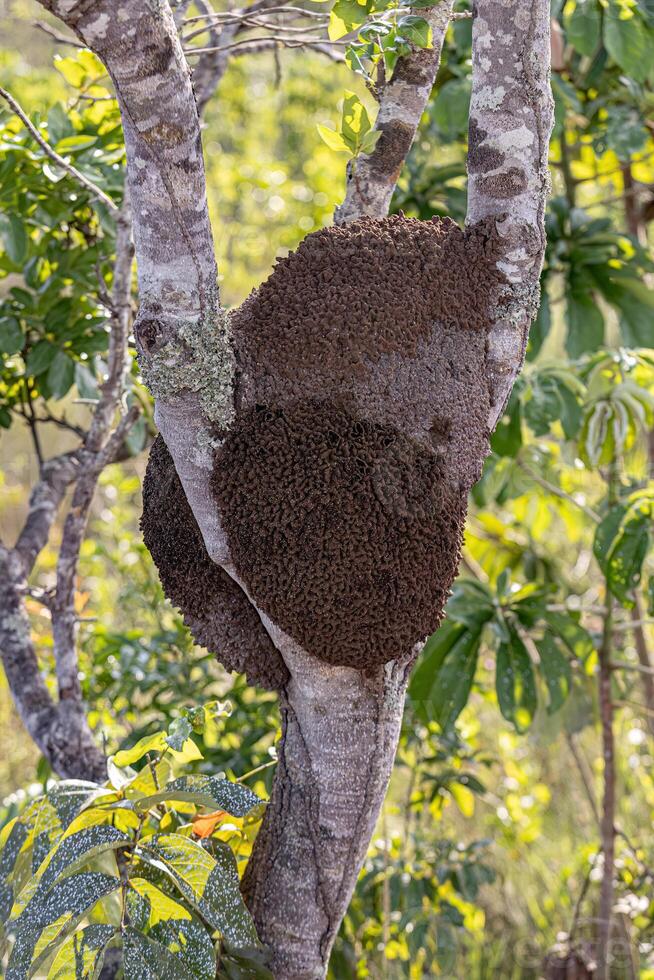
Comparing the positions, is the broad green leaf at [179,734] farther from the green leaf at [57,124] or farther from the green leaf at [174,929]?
the green leaf at [57,124]

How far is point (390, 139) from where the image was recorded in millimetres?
1162

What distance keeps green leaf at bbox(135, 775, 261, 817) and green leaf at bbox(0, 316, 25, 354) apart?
2.67ft

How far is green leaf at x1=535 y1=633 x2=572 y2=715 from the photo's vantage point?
5.85 ft

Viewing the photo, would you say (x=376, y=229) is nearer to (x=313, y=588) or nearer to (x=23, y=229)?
(x=313, y=588)

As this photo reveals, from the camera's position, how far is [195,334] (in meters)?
0.99

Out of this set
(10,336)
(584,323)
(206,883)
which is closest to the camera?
(206,883)

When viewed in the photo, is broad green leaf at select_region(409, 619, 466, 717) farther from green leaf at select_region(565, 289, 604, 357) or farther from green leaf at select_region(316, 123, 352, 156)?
green leaf at select_region(316, 123, 352, 156)

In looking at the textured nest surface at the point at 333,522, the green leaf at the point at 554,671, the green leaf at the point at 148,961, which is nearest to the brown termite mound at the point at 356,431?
the textured nest surface at the point at 333,522

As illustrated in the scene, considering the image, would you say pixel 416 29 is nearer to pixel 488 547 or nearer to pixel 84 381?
pixel 84 381

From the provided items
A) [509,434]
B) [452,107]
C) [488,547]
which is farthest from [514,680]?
[452,107]

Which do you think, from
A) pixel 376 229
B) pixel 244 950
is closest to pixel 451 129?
pixel 376 229

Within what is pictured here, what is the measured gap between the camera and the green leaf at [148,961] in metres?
1.02

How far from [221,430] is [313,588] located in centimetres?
20

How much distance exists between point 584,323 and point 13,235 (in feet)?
3.93
